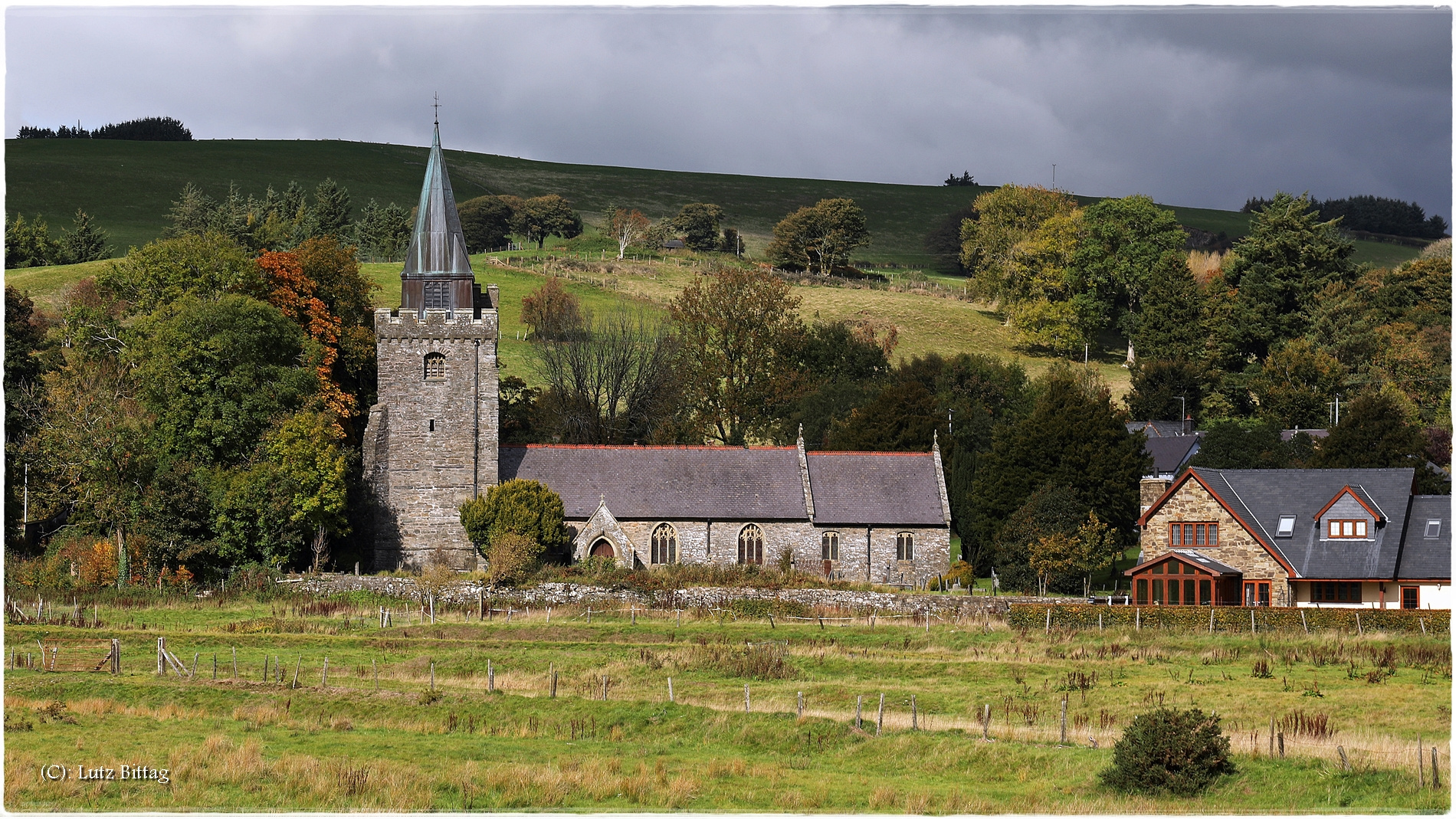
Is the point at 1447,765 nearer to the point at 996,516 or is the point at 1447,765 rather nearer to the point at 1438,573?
the point at 1438,573

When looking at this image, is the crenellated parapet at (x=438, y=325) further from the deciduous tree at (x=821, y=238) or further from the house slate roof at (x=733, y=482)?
the deciduous tree at (x=821, y=238)

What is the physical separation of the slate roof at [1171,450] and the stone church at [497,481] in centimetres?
1910

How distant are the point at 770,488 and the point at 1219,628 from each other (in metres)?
19.8

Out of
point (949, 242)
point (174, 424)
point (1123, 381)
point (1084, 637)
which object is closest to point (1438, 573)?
point (1084, 637)

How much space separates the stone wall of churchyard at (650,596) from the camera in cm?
4247

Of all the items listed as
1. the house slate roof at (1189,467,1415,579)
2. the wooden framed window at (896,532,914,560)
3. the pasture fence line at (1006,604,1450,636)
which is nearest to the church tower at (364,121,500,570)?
the wooden framed window at (896,532,914,560)

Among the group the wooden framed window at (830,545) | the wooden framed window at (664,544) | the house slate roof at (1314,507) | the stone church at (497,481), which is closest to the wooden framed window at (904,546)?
the stone church at (497,481)

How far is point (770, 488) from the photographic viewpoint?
5372 cm

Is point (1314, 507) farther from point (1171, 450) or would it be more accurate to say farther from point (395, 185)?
point (395, 185)

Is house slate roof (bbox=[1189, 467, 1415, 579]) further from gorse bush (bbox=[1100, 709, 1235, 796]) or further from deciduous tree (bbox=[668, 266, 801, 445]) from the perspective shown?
deciduous tree (bbox=[668, 266, 801, 445])

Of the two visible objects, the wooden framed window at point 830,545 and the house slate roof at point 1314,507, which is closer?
the house slate roof at point 1314,507

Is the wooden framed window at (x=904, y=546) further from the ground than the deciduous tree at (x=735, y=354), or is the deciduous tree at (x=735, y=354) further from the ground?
the deciduous tree at (x=735, y=354)

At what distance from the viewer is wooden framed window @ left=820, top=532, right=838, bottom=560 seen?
5275 centimetres

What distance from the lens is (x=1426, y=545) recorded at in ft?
140
